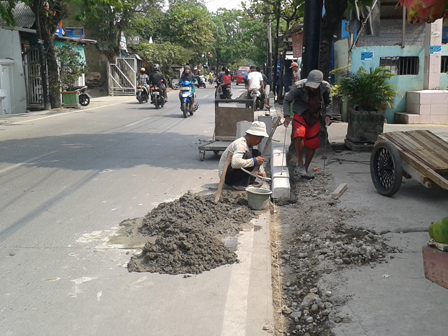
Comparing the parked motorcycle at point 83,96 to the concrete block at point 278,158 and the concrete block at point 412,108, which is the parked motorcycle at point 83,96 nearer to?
the concrete block at point 412,108

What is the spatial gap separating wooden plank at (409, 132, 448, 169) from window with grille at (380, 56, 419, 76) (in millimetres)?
9787

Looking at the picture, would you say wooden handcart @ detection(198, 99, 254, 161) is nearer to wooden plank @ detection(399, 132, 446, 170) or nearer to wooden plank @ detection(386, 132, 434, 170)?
wooden plank @ detection(386, 132, 434, 170)

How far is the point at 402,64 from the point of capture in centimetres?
1620

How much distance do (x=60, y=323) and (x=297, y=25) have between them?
21.2 m

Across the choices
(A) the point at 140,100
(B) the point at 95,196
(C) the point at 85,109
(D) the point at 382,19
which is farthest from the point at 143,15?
(B) the point at 95,196

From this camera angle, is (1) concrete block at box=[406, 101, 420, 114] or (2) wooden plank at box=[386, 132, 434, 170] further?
(1) concrete block at box=[406, 101, 420, 114]

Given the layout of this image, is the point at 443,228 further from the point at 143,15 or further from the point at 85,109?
the point at 143,15

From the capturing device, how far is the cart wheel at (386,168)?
6348mm

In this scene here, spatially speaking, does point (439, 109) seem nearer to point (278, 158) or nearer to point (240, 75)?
point (278, 158)

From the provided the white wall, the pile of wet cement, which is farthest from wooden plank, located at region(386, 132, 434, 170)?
the white wall

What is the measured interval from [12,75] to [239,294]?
18858 millimetres

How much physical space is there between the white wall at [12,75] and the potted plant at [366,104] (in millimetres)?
14267

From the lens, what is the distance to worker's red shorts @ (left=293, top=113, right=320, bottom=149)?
8.00 metres

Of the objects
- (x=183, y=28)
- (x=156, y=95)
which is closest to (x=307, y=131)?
(x=156, y=95)
